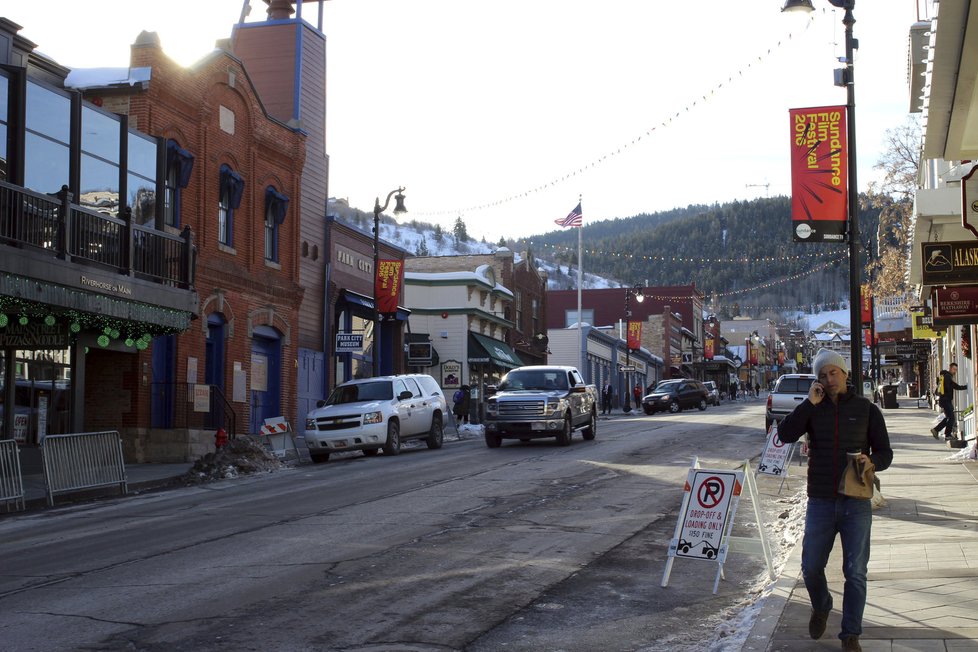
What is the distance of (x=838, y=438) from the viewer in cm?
686

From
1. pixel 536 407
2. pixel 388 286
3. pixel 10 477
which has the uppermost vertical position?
pixel 388 286

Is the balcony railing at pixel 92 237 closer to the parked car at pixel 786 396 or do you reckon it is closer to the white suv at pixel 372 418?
the white suv at pixel 372 418

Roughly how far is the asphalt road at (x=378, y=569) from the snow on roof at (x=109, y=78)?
1143 centimetres

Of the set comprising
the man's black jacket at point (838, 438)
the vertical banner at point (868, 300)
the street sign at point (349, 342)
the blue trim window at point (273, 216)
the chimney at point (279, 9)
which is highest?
Result: the chimney at point (279, 9)

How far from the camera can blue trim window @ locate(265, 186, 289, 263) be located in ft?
103

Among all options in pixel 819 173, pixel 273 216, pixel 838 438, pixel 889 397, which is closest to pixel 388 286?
pixel 273 216

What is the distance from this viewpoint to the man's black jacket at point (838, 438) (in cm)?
682

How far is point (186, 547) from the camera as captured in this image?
11273 millimetres

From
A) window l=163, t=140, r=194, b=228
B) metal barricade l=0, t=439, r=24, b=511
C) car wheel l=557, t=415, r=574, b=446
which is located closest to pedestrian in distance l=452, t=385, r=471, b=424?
car wheel l=557, t=415, r=574, b=446

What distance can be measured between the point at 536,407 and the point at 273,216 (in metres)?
11.6

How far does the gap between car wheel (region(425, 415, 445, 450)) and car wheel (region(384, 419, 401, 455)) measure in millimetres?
2058

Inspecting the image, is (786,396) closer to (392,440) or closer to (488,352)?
(392,440)

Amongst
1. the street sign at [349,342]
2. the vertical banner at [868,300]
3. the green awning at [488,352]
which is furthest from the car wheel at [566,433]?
the vertical banner at [868,300]

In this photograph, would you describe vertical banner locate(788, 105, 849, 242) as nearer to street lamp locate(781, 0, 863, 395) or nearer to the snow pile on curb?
street lamp locate(781, 0, 863, 395)
